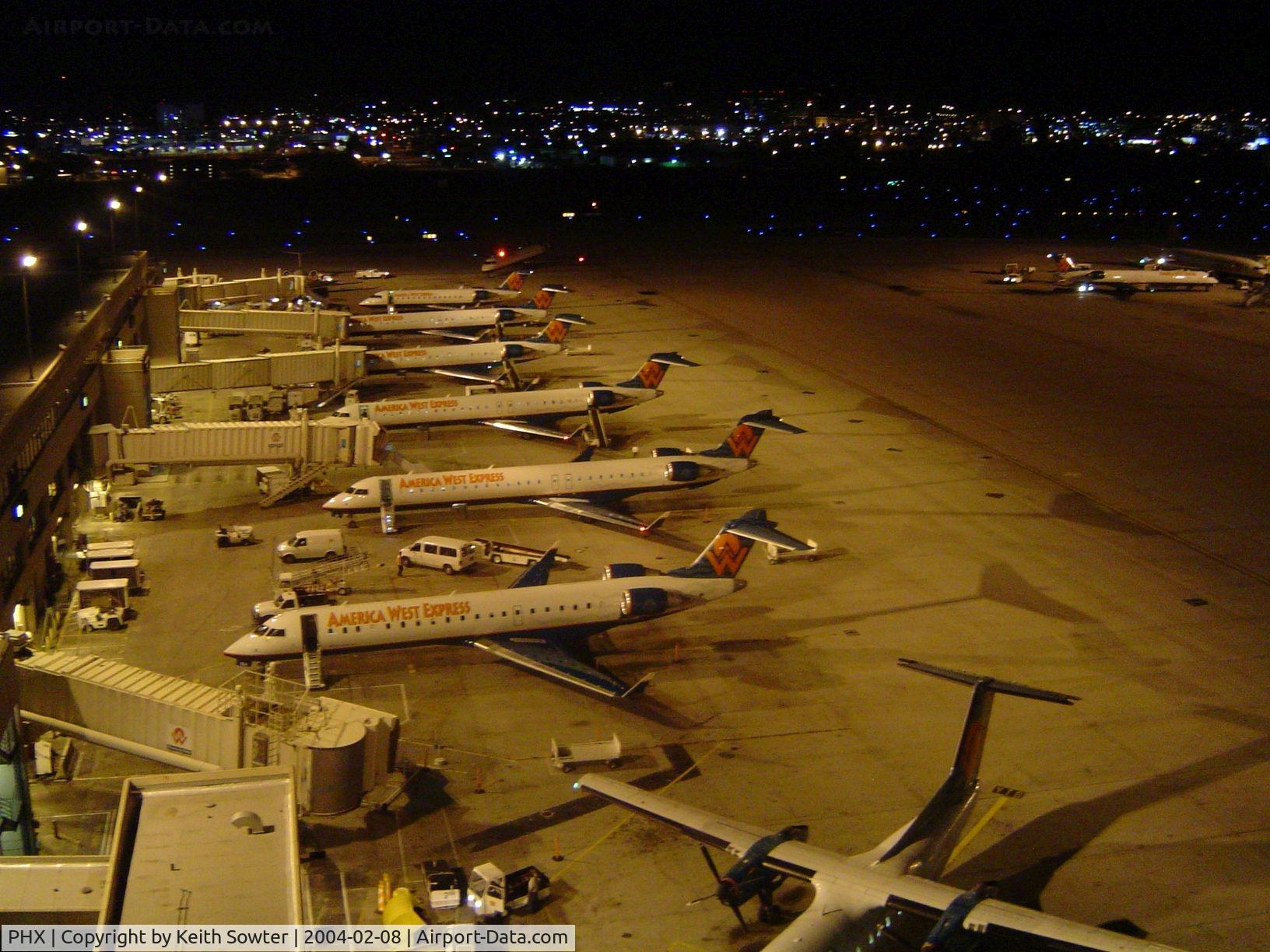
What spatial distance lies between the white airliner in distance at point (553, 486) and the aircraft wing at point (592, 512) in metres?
0.03

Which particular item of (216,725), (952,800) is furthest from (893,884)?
(216,725)

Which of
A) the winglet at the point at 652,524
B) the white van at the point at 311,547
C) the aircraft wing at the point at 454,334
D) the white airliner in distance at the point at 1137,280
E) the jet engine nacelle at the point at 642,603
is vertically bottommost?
the white van at the point at 311,547

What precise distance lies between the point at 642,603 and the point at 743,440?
17.4 m

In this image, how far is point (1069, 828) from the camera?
2914cm

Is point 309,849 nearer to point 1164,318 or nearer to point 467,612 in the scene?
point 467,612

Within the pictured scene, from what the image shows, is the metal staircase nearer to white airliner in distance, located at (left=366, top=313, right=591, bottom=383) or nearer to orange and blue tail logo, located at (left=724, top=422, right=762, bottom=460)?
orange and blue tail logo, located at (left=724, top=422, right=762, bottom=460)

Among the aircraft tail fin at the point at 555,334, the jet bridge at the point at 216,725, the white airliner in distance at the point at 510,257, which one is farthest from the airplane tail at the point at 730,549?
the white airliner in distance at the point at 510,257

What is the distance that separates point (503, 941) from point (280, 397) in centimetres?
5321

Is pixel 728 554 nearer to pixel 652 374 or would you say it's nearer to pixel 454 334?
pixel 652 374

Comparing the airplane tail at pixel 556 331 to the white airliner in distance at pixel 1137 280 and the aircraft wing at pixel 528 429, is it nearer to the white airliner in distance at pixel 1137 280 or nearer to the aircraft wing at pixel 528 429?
the aircraft wing at pixel 528 429

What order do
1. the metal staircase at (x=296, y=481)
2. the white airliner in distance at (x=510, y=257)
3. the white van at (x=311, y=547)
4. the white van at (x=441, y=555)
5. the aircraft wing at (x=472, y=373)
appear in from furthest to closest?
the white airliner in distance at (x=510, y=257), the aircraft wing at (x=472, y=373), the metal staircase at (x=296, y=481), the white van at (x=311, y=547), the white van at (x=441, y=555)

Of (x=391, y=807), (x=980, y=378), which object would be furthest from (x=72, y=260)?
(x=391, y=807)

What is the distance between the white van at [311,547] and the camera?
4666 cm

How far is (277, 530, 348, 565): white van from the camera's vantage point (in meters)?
46.7
